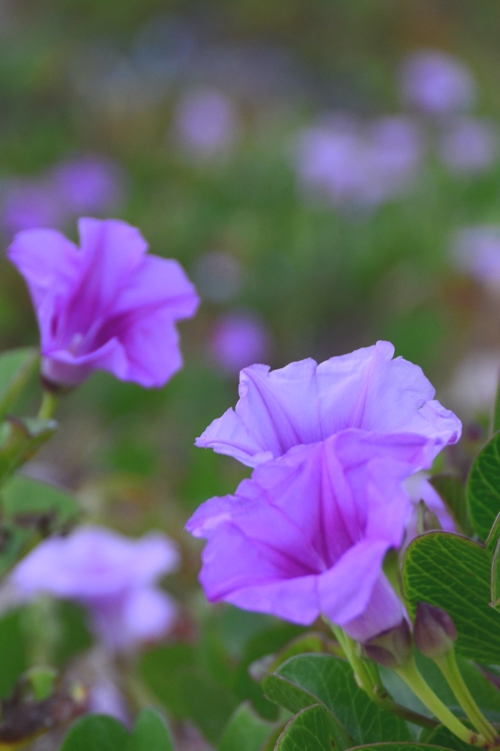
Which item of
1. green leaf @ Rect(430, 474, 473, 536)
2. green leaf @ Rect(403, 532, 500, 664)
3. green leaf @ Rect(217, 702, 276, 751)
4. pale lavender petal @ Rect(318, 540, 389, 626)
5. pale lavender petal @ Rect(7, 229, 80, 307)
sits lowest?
green leaf @ Rect(217, 702, 276, 751)

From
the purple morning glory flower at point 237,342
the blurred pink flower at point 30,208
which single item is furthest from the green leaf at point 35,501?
the blurred pink flower at point 30,208

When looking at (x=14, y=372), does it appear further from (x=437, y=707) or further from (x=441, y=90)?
(x=441, y=90)

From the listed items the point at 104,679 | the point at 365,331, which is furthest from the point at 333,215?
the point at 104,679

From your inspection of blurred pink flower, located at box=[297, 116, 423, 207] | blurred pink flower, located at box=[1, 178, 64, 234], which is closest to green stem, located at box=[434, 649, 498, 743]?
blurred pink flower, located at box=[1, 178, 64, 234]

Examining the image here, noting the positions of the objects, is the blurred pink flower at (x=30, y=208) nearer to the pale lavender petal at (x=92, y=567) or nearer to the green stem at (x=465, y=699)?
the pale lavender petal at (x=92, y=567)

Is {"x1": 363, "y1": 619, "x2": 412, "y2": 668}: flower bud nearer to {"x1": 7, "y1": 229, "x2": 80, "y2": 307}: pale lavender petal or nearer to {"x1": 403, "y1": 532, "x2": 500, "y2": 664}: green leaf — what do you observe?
{"x1": 403, "y1": 532, "x2": 500, "y2": 664}: green leaf

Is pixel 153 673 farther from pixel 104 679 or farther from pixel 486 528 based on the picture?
pixel 486 528

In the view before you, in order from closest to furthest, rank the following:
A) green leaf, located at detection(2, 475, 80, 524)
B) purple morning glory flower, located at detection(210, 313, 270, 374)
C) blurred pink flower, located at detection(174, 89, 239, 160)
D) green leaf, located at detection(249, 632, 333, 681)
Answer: green leaf, located at detection(249, 632, 333, 681), green leaf, located at detection(2, 475, 80, 524), purple morning glory flower, located at detection(210, 313, 270, 374), blurred pink flower, located at detection(174, 89, 239, 160)

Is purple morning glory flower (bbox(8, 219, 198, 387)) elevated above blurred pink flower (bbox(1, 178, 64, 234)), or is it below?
above

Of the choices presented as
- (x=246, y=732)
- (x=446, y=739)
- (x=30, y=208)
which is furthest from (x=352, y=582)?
(x=30, y=208)
